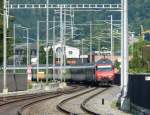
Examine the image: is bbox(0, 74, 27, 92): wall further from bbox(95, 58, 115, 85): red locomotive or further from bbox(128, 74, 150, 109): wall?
bbox(128, 74, 150, 109): wall

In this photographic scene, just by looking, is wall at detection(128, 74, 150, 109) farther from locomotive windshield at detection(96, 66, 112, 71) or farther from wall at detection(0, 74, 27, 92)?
locomotive windshield at detection(96, 66, 112, 71)

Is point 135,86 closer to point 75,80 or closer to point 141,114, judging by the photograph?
point 141,114

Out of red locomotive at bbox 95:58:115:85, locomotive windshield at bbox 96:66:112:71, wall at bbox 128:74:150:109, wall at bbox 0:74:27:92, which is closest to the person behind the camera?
wall at bbox 128:74:150:109

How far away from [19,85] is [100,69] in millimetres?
12381

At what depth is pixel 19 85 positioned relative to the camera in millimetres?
69875

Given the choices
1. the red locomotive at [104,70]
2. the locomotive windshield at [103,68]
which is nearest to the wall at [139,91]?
the red locomotive at [104,70]

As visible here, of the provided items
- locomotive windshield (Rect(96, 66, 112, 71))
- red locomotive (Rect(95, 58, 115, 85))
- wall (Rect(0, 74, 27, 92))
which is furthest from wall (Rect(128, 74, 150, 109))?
locomotive windshield (Rect(96, 66, 112, 71))

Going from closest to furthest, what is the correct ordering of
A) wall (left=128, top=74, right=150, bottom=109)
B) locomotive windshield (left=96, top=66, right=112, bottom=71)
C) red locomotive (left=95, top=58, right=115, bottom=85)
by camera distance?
wall (left=128, top=74, right=150, bottom=109)
red locomotive (left=95, top=58, right=115, bottom=85)
locomotive windshield (left=96, top=66, right=112, bottom=71)

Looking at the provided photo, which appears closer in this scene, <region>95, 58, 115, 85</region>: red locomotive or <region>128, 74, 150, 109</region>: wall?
<region>128, 74, 150, 109</region>: wall

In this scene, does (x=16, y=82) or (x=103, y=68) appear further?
(x=103, y=68)

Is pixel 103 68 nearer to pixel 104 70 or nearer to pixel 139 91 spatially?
pixel 104 70

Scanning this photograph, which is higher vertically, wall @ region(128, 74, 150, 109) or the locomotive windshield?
the locomotive windshield

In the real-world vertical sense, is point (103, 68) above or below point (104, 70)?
above

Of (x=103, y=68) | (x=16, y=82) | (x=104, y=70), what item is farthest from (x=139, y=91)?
(x=104, y=70)
